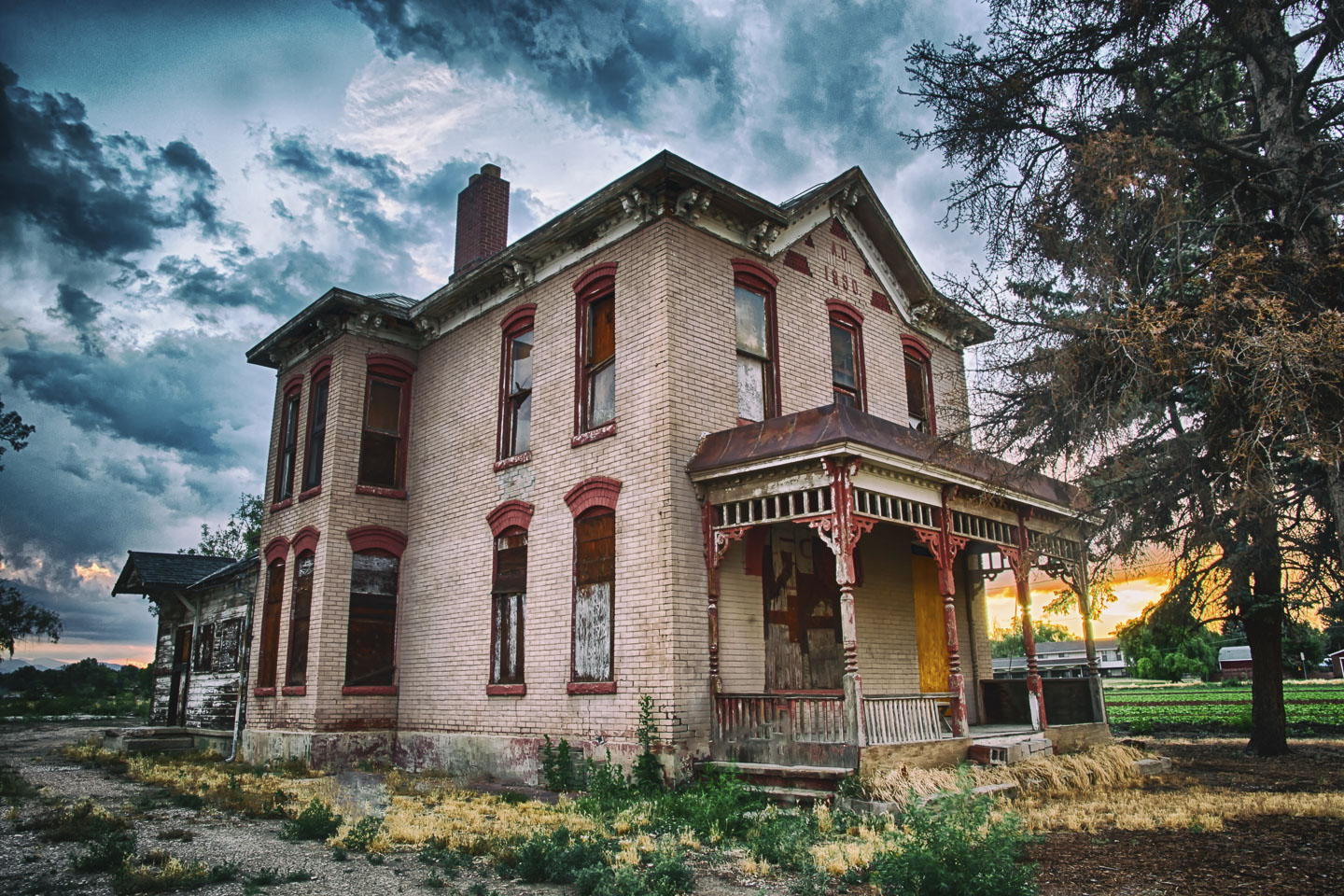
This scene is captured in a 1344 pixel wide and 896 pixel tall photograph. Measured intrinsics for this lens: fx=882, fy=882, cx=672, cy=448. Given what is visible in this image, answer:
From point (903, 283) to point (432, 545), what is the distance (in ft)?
32.9

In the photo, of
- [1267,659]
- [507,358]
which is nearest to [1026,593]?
[1267,659]

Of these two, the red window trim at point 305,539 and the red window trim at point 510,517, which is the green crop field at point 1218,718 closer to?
the red window trim at point 510,517

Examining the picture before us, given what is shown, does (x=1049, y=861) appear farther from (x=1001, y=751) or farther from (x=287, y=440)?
(x=287, y=440)

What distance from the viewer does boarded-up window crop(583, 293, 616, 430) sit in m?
13.0

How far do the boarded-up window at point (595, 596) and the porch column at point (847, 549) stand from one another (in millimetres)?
3213

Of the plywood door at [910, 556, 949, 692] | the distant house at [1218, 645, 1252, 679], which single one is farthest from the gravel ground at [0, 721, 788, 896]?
the distant house at [1218, 645, 1252, 679]

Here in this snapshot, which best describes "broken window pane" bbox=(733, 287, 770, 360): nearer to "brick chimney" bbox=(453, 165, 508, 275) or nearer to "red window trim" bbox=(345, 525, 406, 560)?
"brick chimney" bbox=(453, 165, 508, 275)

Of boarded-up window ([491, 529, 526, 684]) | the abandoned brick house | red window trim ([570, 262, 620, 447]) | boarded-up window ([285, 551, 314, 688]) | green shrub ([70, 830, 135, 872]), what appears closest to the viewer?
green shrub ([70, 830, 135, 872])

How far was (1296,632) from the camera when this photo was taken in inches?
586

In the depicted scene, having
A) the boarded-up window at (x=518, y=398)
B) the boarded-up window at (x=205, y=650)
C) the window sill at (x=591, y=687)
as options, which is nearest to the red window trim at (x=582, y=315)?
the boarded-up window at (x=518, y=398)

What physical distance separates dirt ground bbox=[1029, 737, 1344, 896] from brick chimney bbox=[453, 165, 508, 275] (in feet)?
47.7

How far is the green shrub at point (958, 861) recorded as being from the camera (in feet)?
16.8

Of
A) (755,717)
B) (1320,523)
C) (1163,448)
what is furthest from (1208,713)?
(755,717)

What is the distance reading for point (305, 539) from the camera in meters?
16.3
